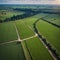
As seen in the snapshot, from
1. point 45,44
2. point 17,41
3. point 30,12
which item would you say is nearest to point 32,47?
point 45,44

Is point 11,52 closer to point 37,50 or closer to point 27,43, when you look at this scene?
point 37,50

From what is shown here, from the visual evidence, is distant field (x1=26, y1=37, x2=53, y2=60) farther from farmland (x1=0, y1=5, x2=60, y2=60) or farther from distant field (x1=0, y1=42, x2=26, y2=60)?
distant field (x1=0, y1=42, x2=26, y2=60)

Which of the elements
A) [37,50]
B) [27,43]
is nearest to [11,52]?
[37,50]

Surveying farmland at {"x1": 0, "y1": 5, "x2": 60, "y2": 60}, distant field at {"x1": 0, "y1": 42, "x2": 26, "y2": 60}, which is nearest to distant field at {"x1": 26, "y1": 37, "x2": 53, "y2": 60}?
farmland at {"x1": 0, "y1": 5, "x2": 60, "y2": 60}

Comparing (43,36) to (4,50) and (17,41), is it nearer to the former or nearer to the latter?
(17,41)

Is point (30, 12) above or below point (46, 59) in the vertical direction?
below

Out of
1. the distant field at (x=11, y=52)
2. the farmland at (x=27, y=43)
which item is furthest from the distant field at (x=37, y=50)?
the distant field at (x=11, y=52)

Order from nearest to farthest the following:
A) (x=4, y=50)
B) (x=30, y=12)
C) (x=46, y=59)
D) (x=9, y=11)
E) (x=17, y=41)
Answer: (x=46, y=59) < (x=4, y=50) < (x=17, y=41) < (x=9, y=11) < (x=30, y=12)
